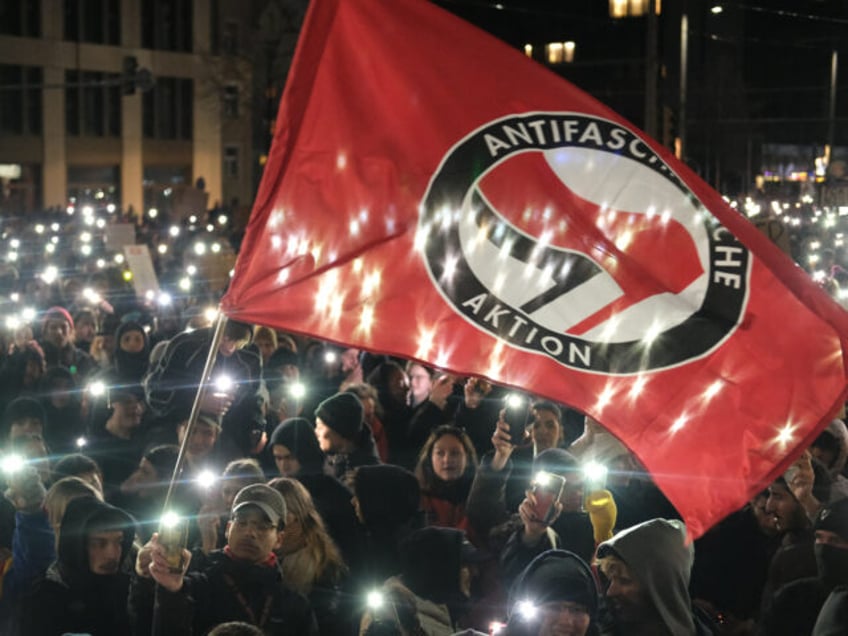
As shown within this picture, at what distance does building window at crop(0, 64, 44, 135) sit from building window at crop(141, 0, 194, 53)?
5.48 meters

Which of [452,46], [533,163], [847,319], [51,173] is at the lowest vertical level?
[51,173]

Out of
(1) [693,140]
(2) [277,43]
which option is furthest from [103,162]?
(1) [693,140]

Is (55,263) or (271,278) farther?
(55,263)

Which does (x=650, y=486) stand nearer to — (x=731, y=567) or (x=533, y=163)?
(x=731, y=567)

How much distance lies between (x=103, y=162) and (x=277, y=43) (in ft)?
27.5

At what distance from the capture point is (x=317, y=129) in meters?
5.20

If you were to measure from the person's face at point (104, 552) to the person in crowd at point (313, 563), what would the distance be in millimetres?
648

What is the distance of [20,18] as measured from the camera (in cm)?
5103

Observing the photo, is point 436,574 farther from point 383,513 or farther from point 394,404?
point 394,404

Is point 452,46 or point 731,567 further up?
point 452,46

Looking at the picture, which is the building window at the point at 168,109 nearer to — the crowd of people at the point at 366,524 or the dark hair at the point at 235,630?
the crowd of people at the point at 366,524

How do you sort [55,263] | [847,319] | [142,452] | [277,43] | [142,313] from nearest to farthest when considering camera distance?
[847,319]
[142,452]
[142,313]
[55,263]
[277,43]

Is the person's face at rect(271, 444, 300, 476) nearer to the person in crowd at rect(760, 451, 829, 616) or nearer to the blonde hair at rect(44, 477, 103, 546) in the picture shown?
the blonde hair at rect(44, 477, 103, 546)

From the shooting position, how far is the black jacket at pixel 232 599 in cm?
524
